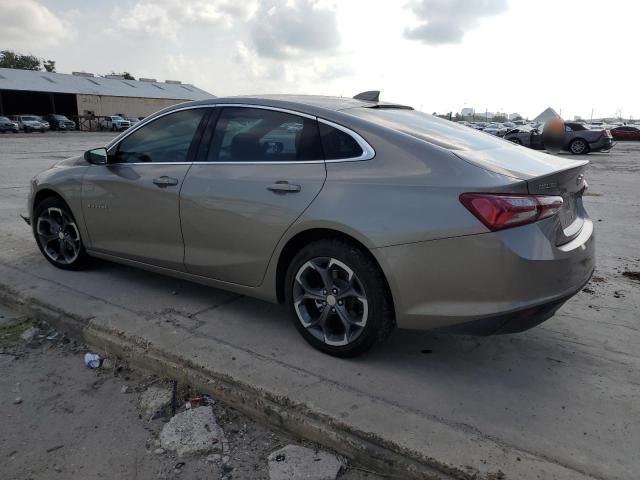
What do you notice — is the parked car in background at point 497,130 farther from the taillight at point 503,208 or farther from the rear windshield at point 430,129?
Answer: the taillight at point 503,208

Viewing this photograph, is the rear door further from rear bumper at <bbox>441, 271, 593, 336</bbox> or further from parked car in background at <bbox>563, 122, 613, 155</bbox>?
parked car in background at <bbox>563, 122, 613, 155</bbox>

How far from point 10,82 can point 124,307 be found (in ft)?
183

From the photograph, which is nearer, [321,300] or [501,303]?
[501,303]

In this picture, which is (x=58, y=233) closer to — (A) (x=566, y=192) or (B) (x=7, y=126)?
(A) (x=566, y=192)

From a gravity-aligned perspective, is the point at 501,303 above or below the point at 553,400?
above

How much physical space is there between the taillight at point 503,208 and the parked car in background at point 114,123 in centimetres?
4989

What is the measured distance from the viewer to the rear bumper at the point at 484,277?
2660mm

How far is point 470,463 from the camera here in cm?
229

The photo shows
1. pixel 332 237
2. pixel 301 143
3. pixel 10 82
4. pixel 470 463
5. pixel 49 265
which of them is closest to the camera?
pixel 470 463

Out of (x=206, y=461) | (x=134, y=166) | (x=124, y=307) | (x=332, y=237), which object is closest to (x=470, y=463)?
(x=206, y=461)

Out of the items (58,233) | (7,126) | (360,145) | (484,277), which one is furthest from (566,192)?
(7,126)

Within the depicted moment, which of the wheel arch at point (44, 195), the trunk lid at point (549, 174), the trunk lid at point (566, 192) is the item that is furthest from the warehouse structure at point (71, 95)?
the trunk lid at point (566, 192)

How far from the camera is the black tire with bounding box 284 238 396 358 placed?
2982 mm

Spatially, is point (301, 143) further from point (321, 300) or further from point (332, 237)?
point (321, 300)
